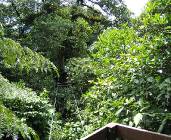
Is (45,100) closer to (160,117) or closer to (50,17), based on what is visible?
(50,17)

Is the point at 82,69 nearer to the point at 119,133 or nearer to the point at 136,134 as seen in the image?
the point at 119,133

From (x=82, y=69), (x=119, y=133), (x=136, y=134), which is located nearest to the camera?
(x=136, y=134)

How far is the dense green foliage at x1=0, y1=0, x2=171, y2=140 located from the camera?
1.95 m

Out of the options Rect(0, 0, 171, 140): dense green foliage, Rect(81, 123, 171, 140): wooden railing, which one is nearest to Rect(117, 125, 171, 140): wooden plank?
Rect(81, 123, 171, 140): wooden railing

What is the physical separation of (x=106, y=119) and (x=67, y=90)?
14.2 ft

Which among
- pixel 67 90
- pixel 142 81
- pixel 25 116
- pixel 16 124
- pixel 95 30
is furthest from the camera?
pixel 95 30

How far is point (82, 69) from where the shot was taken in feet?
20.2

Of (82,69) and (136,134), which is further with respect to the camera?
(82,69)

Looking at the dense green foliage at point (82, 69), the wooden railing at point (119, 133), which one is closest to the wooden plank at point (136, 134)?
the wooden railing at point (119, 133)

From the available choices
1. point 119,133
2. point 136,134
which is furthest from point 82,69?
point 136,134

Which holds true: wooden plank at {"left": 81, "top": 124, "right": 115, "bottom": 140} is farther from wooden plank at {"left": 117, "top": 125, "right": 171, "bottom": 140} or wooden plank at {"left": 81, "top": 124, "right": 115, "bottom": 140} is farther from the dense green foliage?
the dense green foliage

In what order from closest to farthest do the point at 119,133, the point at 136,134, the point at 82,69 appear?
the point at 136,134 < the point at 119,133 < the point at 82,69

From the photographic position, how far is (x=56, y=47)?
7.33 m

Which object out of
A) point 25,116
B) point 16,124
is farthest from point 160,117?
point 25,116
